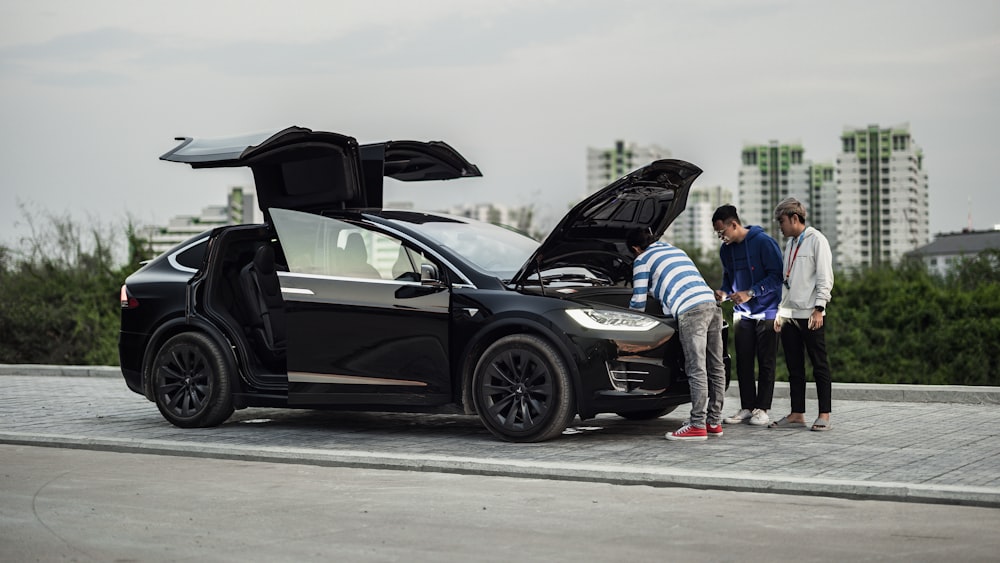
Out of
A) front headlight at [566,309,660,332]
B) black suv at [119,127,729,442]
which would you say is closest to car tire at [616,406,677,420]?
black suv at [119,127,729,442]

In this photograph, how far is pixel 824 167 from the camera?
145 meters

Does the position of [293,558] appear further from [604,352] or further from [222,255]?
→ [222,255]

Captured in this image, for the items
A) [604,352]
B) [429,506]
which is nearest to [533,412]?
[604,352]

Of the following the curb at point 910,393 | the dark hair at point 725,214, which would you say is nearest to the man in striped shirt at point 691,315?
the dark hair at point 725,214

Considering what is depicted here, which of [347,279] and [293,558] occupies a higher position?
[347,279]

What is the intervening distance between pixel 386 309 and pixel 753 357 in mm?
3135

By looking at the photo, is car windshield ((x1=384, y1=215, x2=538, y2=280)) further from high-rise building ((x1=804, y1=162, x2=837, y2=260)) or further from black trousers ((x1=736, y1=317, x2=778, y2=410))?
high-rise building ((x1=804, y1=162, x2=837, y2=260))

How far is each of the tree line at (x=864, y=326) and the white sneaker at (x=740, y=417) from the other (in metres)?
11.3

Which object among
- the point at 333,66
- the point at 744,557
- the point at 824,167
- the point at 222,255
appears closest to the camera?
the point at 744,557

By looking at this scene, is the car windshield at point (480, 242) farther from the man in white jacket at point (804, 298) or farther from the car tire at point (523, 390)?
the man in white jacket at point (804, 298)

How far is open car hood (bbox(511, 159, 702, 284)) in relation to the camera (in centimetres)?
993

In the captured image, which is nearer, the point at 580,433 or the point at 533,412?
the point at 533,412

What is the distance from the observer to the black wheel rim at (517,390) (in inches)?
379

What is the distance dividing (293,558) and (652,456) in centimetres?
370
